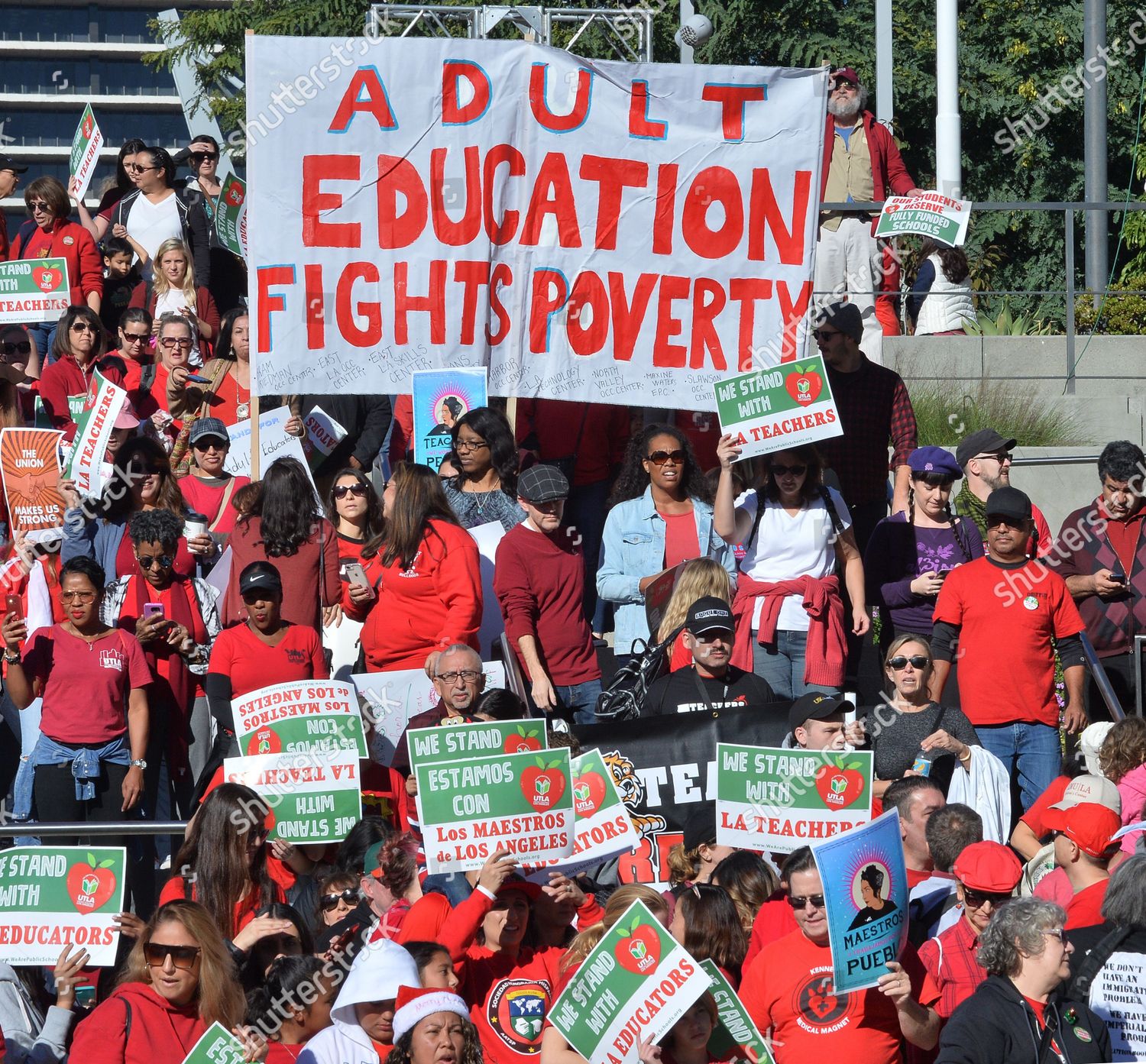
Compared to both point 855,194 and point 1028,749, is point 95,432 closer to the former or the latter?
point 1028,749

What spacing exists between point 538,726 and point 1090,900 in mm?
2006

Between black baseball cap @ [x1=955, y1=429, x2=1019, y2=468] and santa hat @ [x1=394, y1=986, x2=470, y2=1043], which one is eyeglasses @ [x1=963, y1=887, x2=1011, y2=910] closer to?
santa hat @ [x1=394, y1=986, x2=470, y2=1043]

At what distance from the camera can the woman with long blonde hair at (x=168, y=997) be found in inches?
249

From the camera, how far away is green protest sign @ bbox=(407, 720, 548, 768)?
23.5 feet

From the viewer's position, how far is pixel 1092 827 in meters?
7.24

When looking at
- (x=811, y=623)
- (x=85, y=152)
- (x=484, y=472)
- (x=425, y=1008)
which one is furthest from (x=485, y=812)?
(x=85, y=152)

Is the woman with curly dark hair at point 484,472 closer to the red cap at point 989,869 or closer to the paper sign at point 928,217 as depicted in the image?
the paper sign at point 928,217

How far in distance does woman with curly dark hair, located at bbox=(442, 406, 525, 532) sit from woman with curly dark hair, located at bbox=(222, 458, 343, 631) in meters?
0.83

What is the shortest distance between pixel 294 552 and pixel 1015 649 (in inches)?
133

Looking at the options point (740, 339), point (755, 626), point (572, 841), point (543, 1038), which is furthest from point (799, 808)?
point (740, 339)

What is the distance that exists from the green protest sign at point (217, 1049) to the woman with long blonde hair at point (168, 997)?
0.97 feet

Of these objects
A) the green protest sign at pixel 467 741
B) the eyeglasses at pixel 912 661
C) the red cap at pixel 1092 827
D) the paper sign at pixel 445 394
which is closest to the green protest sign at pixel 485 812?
the green protest sign at pixel 467 741

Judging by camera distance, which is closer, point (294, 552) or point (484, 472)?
point (294, 552)

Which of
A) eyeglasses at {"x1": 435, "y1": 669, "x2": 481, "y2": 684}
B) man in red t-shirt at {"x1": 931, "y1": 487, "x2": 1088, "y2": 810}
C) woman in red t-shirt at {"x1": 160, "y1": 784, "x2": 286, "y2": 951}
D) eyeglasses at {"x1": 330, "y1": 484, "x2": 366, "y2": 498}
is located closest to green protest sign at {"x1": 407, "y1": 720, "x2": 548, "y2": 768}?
woman in red t-shirt at {"x1": 160, "y1": 784, "x2": 286, "y2": 951}
